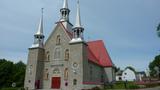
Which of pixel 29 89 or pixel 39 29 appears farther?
pixel 39 29

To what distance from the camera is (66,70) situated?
116 feet

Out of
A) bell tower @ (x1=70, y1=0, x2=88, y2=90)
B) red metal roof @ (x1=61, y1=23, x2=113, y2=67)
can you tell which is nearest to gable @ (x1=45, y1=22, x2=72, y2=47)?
bell tower @ (x1=70, y1=0, x2=88, y2=90)

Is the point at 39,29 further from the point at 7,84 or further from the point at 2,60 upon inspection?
the point at 2,60

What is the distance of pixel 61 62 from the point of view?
36.3 metres

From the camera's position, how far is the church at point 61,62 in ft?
108

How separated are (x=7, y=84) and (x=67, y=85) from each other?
1281 inches

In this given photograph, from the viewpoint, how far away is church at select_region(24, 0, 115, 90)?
1302 inches

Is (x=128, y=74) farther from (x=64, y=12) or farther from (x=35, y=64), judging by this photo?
(x=35, y=64)

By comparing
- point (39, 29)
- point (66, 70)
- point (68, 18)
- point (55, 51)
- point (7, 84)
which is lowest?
point (7, 84)

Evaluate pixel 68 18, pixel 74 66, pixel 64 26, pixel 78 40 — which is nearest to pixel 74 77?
pixel 74 66

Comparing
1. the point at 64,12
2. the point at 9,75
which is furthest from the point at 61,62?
the point at 9,75

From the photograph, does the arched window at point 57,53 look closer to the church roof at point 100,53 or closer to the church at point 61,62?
the church at point 61,62

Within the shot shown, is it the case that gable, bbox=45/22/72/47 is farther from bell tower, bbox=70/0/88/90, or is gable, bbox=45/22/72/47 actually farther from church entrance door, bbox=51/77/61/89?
church entrance door, bbox=51/77/61/89

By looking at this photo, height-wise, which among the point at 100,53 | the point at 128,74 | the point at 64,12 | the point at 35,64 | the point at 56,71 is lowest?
the point at 128,74
